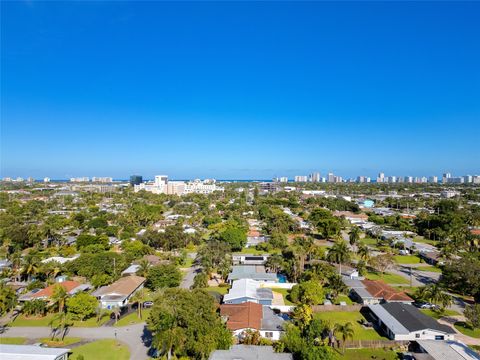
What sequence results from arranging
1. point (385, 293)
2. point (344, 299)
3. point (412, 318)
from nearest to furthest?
point (412, 318) < point (385, 293) < point (344, 299)

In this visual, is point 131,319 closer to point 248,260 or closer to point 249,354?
point 249,354

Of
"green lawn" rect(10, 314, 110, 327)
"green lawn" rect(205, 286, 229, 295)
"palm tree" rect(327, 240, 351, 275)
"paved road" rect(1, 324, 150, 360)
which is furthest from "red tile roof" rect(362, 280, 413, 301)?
"green lawn" rect(10, 314, 110, 327)

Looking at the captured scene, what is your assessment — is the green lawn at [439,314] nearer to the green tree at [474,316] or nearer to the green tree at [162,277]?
the green tree at [474,316]

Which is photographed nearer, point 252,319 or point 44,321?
point 252,319

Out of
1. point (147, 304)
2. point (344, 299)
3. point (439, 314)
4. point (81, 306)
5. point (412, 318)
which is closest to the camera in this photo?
point (412, 318)

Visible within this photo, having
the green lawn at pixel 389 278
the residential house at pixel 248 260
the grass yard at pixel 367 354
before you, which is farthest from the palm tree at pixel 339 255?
the grass yard at pixel 367 354

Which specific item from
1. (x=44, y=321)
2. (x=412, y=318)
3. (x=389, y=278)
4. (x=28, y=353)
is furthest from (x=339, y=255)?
(x=28, y=353)
